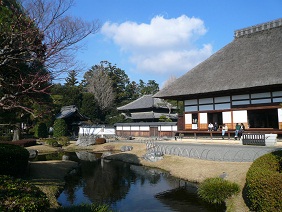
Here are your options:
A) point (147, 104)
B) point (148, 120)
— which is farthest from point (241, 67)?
point (147, 104)

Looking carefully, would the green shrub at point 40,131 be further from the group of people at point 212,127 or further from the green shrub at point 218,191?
the green shrub at point 218,191

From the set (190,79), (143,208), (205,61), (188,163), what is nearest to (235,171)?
(188,163)

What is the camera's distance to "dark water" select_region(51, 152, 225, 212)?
9742 millimetres

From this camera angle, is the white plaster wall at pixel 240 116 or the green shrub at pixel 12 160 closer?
the green shrub at pixel 12 160

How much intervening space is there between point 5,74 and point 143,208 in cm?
676

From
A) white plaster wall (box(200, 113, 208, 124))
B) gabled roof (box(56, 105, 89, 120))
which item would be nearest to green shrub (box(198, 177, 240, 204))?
white plaster wall (box(200, 113, 208, 124))

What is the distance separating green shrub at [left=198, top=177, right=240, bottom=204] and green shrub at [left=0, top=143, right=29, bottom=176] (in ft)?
26.4

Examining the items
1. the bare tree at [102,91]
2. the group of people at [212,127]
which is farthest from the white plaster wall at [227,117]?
the bare tree at [102,91]

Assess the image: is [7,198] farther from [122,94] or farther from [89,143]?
[122,94]

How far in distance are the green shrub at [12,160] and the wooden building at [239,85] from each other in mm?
16376

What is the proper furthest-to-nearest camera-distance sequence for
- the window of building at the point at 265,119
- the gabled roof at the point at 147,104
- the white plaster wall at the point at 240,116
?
the gabled roof at the point at 147,104, the window of building at the point at 265,119, the white plaster wall at the point at 240,116

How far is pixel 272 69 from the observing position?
20438 mm

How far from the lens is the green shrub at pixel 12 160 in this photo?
34.5ft

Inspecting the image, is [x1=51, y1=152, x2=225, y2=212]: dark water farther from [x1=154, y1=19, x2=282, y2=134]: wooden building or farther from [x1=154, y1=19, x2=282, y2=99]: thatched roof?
[x1=154, y1=19, x2=282, y2=134]: wooden building
